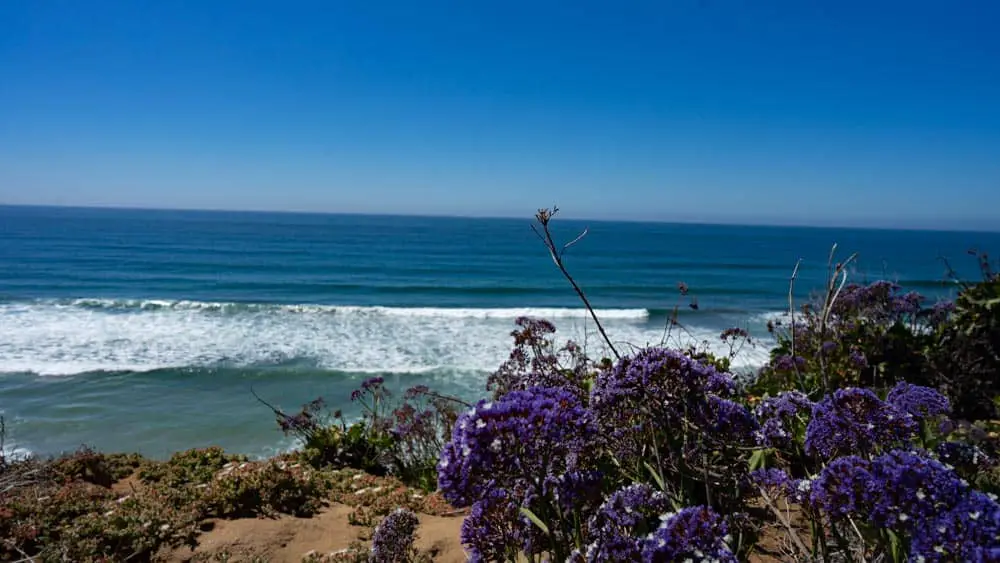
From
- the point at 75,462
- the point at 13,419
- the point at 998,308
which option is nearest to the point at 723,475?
the point at 998,308

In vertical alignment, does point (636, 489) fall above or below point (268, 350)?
above

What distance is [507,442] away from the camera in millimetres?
1887

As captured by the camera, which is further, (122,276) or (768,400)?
(122,276)

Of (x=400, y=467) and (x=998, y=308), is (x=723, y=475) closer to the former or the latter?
(x=400, y=467)

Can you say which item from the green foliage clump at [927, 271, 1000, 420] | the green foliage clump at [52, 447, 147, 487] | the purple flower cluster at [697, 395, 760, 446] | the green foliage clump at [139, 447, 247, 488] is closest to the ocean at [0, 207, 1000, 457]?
the purple flower cluster at [697, 395, 760, 446]

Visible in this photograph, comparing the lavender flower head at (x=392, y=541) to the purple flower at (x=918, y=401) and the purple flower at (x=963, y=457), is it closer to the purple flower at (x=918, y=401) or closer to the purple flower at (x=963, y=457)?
the purple flower at (x=918, y=401)

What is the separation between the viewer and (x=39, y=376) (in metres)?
13.4

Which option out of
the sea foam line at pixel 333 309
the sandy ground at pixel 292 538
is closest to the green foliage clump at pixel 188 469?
the sandy ground at pixel 292 538

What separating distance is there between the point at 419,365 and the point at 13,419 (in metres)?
8.35

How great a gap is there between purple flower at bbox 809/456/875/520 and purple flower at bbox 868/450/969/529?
0.03m

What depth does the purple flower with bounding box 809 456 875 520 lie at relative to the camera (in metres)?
1.70

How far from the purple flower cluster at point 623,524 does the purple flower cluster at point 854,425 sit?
2.17 ft

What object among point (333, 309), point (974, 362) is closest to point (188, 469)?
point (974, 362)

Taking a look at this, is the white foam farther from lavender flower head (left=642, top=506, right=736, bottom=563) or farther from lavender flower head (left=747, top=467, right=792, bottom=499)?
lavender flower head (left=642, top=506, right=736, bottom=563)
